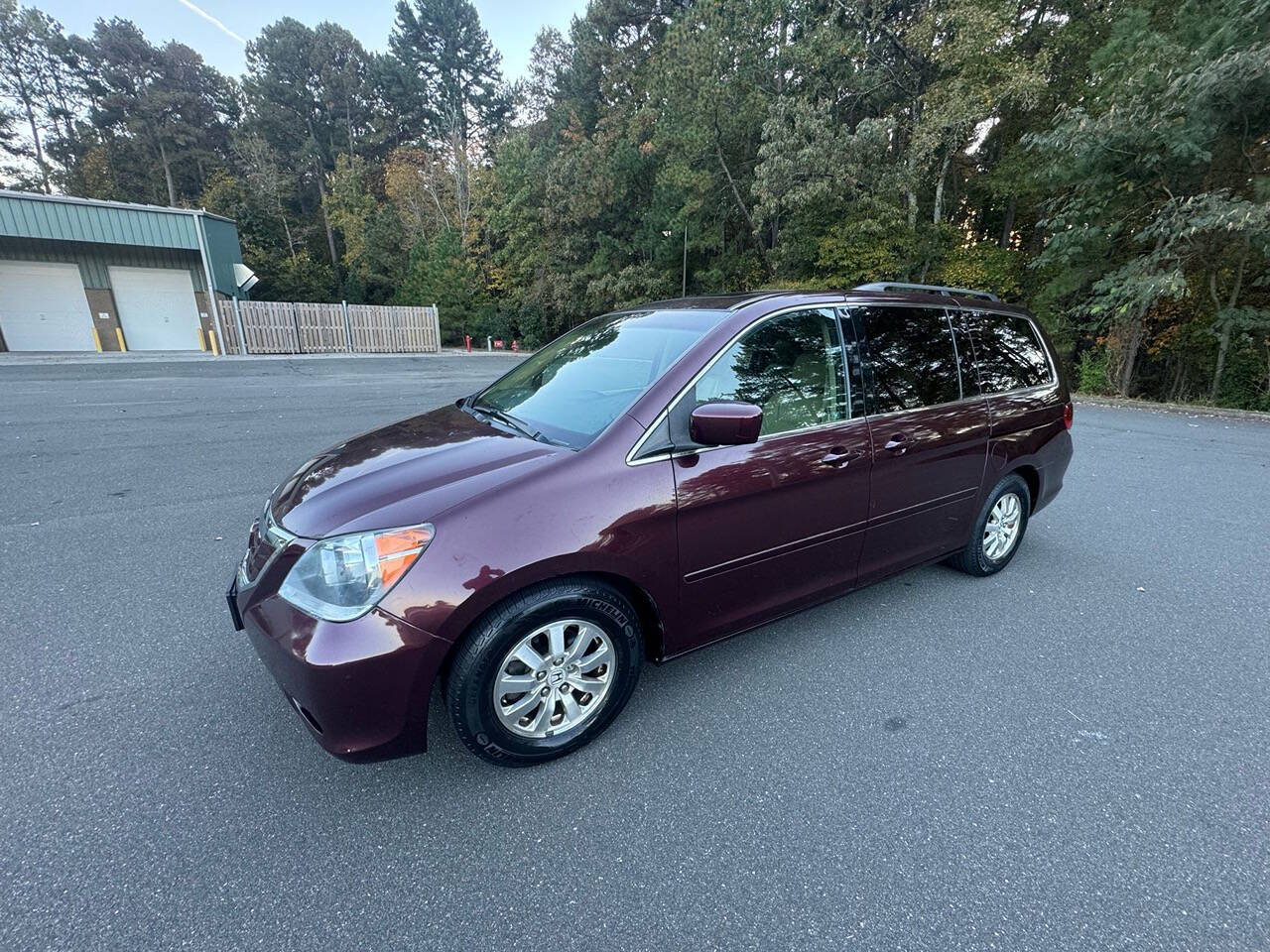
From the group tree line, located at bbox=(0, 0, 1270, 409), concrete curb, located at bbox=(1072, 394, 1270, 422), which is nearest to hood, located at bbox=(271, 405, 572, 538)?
tree line, located at bbox=(0, 0, 1270, 409)

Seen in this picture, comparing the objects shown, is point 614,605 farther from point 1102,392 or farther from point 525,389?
point 1102,392

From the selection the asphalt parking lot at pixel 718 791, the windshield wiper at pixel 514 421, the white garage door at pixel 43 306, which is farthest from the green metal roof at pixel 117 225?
the windshield wiper at pixel 514 421

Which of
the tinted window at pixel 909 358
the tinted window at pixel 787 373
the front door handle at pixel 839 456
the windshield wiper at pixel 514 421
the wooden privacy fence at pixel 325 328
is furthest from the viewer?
the wooden privacy fence at pixel 325 328

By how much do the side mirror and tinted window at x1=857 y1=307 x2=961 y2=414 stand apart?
3.28ft

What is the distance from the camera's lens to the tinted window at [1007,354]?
3.51 metres

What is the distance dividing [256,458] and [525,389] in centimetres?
486

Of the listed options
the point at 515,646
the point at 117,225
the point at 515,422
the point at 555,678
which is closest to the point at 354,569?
the point at 515,646

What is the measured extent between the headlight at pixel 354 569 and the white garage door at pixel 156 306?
90.6 feet

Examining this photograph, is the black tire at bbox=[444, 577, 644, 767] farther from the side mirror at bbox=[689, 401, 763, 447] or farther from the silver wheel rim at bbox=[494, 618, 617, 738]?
the side mirror at bbox=[689, 401, 763, 447]

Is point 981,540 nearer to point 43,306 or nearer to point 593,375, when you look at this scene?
point 593,375

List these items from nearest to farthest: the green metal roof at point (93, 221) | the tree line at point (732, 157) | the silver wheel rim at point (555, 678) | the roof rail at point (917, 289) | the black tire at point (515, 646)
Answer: the black tire at point (515, 646)
the silver wheel rim at point (555, 678)
the roof rail at point (917, 289)
the tree line at point (732, 157)
the green metal roof at point (93, 221)

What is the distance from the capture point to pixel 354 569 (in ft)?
6.11

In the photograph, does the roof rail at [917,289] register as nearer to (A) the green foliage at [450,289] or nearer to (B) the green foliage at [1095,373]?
(B) the green foliage at [1095,373]

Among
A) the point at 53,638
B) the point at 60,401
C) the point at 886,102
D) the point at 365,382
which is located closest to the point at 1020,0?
the point at 886,102
